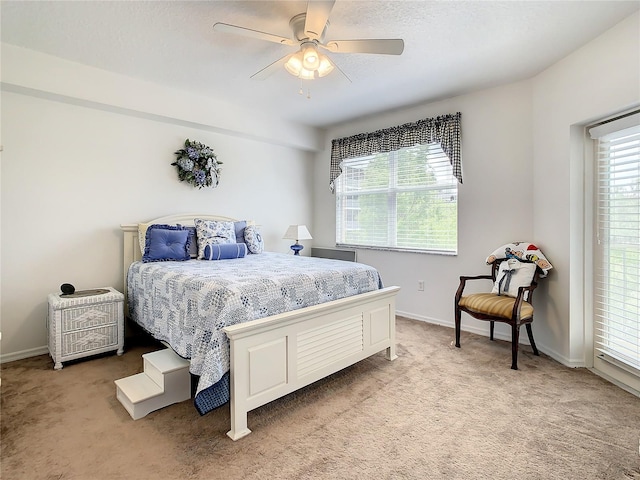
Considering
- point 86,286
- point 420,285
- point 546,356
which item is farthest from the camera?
point 420,285

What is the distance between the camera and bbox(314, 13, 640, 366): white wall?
249 cm

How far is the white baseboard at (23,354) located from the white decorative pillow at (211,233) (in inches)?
61.9

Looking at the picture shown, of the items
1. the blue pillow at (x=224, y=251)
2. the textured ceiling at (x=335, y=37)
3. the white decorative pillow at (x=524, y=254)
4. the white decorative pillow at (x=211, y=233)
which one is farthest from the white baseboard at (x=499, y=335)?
the textured ceiling at (x=335, y=37)

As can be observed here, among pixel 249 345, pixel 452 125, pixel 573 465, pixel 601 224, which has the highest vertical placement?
pixel 452 125

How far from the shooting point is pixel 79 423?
197cm

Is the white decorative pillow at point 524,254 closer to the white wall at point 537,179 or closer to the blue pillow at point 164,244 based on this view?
the white wall at point 537,179

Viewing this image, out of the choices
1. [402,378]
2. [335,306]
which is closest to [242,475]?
[335,306]

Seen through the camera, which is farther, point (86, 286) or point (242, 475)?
point (86, 286)

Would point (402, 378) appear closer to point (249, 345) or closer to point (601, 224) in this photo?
point (249, 345)

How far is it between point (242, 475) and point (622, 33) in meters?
3.57

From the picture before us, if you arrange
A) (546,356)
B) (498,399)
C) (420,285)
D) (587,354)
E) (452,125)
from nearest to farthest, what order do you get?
(498,399) → (587,354) → (546,356) → (452,125) → (420,285)

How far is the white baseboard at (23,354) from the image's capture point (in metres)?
2.85

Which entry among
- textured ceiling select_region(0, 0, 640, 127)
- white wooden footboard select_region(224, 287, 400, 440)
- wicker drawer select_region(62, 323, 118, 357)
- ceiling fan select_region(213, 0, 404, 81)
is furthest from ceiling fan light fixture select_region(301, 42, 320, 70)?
wicker drawer select_region(62, 323, 118, 357)

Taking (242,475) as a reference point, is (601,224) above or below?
above
